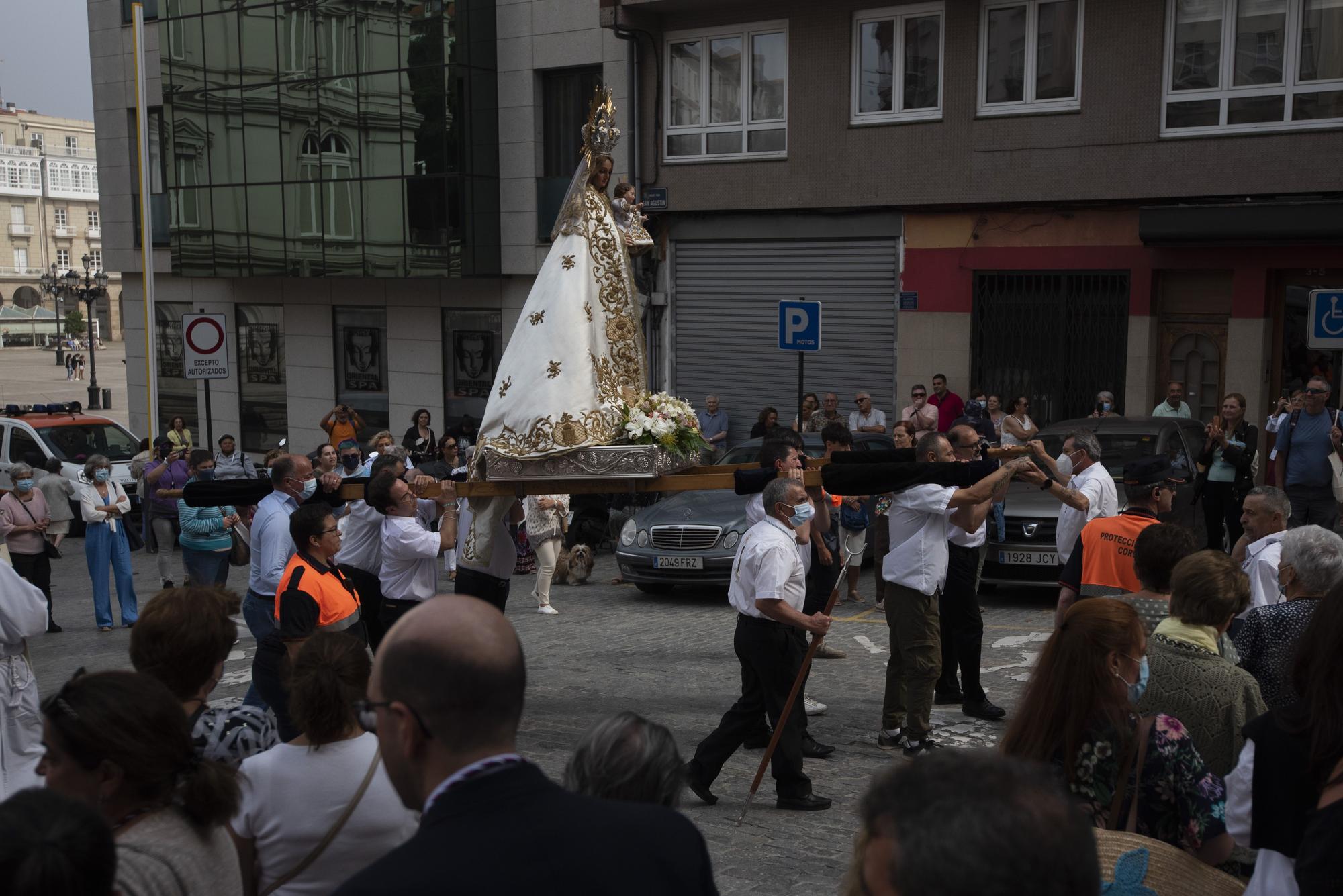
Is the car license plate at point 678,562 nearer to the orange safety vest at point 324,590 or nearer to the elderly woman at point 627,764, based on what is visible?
the orange safety vest at point 324,590

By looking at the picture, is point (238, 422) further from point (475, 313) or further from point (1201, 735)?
point (1201, 735)

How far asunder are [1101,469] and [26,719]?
23.0ft

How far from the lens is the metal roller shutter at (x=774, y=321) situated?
67.6 ft

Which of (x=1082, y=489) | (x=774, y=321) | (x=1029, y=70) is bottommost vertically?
(x=1082, y=489)

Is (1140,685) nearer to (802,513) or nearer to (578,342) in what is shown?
(802,513)

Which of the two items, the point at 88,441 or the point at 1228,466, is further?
the point at 88,441

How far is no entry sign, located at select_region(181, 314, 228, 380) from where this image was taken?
14.9m

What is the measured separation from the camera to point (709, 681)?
10594 millimetres

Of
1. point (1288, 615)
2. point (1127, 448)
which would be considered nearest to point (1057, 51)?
point (1127, 448)

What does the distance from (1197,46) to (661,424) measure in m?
13.4

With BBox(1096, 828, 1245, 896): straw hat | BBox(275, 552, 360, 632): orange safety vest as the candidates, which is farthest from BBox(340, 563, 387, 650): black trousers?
BBox(1096, 828, 1245, 896): straw hat

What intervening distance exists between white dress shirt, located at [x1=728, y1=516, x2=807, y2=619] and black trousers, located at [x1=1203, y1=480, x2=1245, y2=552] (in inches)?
320

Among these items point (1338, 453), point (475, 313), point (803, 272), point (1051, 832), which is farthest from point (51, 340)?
point (1051, 832)

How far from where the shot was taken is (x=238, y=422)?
1118 inches
